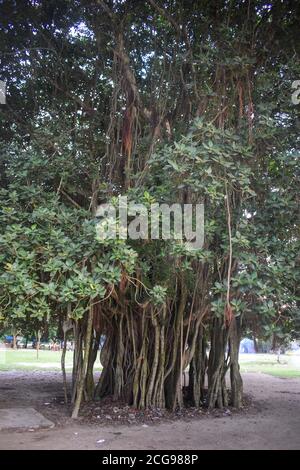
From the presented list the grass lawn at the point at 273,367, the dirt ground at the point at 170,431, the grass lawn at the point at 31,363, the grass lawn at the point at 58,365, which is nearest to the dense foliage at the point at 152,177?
the dirt ground at the point at 170,431

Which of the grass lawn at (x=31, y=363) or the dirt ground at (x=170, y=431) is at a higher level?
the dirt ground at (x=170, y=431)

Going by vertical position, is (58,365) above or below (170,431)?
below

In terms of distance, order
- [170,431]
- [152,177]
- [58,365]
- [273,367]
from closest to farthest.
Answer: [152,177], [170,431], [58,365], [273,367]

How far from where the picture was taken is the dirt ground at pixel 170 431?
488 cm

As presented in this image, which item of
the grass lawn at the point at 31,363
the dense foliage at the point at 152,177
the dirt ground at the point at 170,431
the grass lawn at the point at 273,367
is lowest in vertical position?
the grass lawn at the point at 273,367

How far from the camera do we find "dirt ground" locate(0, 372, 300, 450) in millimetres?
4883

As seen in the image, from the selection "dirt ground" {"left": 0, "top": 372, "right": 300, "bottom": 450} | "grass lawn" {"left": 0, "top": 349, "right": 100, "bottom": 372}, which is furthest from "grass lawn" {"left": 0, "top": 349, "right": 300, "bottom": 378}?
"dirt ground" {"left": 0, "top": 372, "right": 300, "bottom": 450}

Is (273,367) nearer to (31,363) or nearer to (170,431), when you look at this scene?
(31,363)

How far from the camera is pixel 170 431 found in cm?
557

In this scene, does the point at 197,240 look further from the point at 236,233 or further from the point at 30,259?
the point at 30,259

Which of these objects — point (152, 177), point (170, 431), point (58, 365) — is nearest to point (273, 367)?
point (58, 365)

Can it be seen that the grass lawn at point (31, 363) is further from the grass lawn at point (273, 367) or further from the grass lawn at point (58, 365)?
the grass lawn at point (273, 367)

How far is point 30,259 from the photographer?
4.99 m
